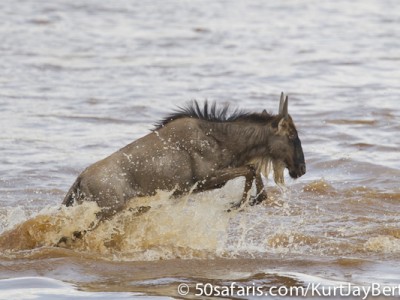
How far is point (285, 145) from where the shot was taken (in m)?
10.4

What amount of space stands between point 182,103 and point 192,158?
925 centimetres

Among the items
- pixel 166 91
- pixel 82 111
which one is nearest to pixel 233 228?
pixel 82 111

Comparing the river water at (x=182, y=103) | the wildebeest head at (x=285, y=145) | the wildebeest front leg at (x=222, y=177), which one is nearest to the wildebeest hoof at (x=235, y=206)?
the river water at (x=182, y=103)

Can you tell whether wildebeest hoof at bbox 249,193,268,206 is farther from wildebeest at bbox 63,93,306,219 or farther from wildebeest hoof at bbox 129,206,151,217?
wildebeest hoof at bbox 129,206,151,217

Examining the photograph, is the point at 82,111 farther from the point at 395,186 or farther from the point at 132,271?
the point at 132,271

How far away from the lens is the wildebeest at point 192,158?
32.8ft

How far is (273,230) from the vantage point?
11375mm

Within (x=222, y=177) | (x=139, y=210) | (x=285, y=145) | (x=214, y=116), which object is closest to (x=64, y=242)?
(x=139, y=210)

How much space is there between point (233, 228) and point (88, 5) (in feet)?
79.2

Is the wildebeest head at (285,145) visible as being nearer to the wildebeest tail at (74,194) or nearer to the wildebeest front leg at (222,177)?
the wildebeest front leg at (222,177)

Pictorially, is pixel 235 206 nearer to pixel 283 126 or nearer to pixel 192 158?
pixel 192 158

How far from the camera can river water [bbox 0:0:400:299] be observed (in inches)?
382

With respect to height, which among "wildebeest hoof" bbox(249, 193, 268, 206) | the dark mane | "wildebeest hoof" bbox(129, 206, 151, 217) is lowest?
"wildebeest hoof" bbox(129, 206, 151, 217)

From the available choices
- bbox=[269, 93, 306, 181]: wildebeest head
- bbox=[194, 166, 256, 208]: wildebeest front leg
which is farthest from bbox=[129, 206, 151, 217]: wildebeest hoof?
bbox=[269, 93, 306, 181]: wildebeest head
